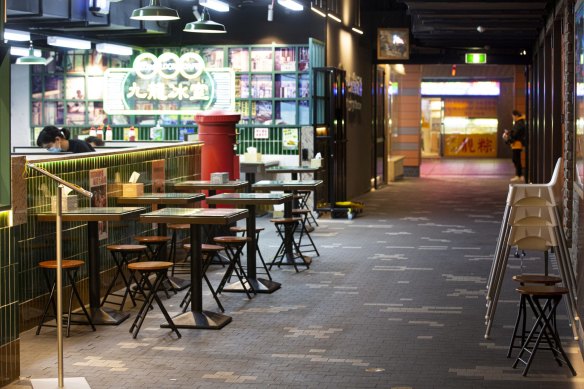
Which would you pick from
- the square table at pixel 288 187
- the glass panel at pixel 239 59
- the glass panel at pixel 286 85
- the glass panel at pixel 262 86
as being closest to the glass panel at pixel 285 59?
the glass panel at pixel 286 85

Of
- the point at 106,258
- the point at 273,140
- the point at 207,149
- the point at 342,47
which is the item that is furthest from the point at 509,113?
the point at 106,258

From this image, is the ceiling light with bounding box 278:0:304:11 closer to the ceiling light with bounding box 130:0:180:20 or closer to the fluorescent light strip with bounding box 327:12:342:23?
the fluorescent light strip with bounding box 327:12:342:23

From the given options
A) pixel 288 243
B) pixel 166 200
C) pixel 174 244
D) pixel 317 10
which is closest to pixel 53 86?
pixel 317 10

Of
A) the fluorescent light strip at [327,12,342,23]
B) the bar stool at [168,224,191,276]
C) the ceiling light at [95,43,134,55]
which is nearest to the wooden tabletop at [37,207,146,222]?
the bar stool at [168,224,191,276]

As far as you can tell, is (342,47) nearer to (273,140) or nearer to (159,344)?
(273,140)

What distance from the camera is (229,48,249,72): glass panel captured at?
17422 mm

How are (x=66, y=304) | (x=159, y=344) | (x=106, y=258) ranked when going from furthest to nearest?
(x=106, y=258)
(x=66, y=304)
(x=159, y=344)

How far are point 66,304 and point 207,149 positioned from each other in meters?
4.83

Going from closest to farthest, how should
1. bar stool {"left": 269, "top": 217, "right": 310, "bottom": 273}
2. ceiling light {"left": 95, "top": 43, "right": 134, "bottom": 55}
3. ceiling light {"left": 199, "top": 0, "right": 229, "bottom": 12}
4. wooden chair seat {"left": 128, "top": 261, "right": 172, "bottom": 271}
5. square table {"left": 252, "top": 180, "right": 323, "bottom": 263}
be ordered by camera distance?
1. wooden chair seat {"left": 128, "top": 261, "right": 172, "bottom": 271}
2. bar stool {"left": 269, "top": 217, "right": 310, "bottom": 273}
3. square table {"left": 252, "top": 180, "right": 323, "bottom": 263}
4. ceiling light {"left": 199, "top": 0, "right": 229, "bottom": 12}
5. ceiling light {"left": 95, "top": 43, "right": 134, "bottom": 55}

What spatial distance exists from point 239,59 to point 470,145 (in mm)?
24928

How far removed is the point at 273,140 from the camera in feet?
57.4

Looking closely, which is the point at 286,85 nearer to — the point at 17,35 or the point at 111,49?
the point at 111,49

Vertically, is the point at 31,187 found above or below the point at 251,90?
below

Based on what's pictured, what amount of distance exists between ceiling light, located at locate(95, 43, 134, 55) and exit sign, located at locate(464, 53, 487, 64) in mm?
9149
